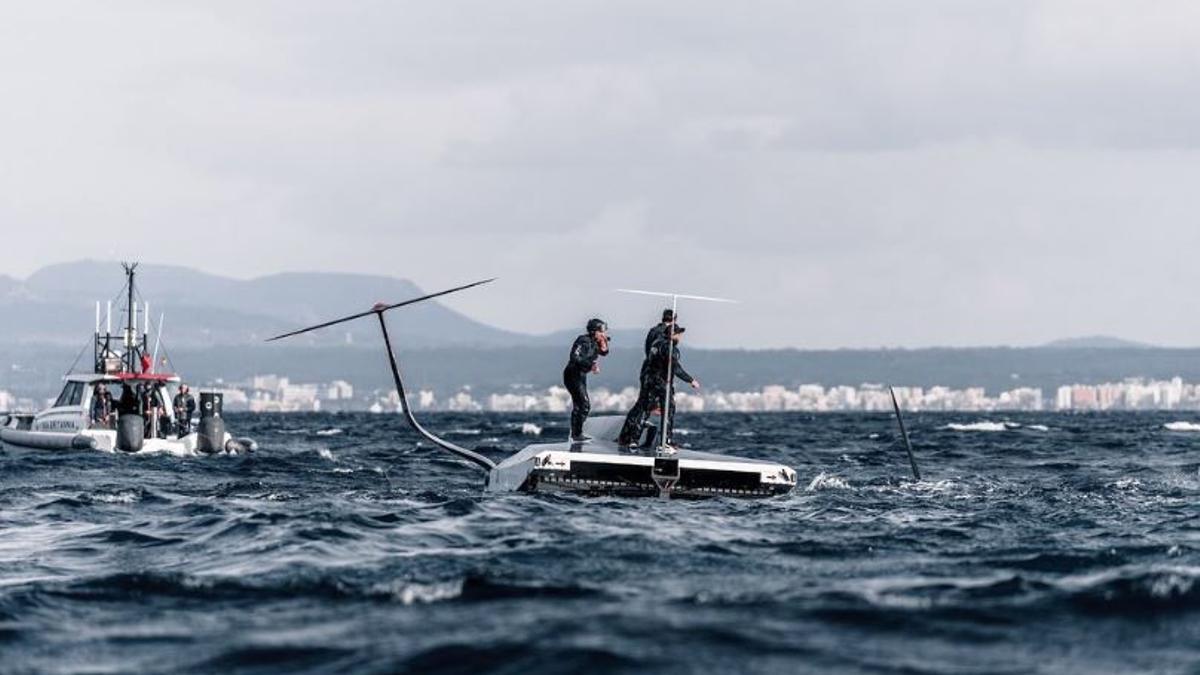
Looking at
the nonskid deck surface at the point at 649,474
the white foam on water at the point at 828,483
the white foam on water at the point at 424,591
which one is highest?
the nonskid deck surface at the point at 649,474

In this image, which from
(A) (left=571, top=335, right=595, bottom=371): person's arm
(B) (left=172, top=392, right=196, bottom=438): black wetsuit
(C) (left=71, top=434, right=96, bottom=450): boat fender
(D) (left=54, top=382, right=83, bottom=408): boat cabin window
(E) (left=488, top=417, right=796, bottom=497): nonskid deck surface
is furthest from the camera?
(D) (left=54, top=382, right=83, bottom=408): boat cabin window

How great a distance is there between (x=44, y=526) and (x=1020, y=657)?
14.9 metres

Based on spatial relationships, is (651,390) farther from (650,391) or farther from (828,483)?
(828,483)

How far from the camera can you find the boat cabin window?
52.1 metres

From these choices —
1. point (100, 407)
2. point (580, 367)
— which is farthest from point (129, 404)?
point (580, 367)

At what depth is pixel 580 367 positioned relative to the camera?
28453mm

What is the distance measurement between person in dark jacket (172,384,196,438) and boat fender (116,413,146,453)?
9.92 feet

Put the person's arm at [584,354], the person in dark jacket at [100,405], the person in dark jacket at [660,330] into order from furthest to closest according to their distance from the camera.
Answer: the person in dark jacket at [100,405] → the person's arm at [584,354] → the person in dark jacket at [660,330]

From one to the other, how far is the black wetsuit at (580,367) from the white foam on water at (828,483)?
430 centimetres

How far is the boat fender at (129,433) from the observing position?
4634cm

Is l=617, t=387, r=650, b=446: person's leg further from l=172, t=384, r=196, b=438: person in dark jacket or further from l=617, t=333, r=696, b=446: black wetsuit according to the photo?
l=172, t=384, r=196, b=438: person in dark jacket

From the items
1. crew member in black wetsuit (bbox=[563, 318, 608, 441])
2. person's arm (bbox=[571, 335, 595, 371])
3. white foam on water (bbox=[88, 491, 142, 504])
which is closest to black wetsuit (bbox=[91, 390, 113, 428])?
white foam on water (bbox=[88, 491, 142, 504])

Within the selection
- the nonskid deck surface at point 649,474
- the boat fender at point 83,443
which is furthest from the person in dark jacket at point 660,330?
the boat fender at point 83,443

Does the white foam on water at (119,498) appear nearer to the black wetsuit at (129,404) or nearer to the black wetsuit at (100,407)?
the black wetsuit at (129,404)
